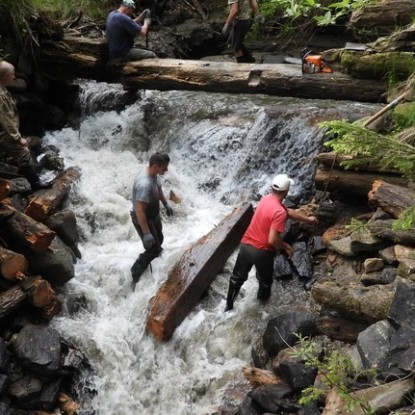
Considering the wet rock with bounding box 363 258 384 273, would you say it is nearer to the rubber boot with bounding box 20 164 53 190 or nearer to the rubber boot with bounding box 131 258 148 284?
the rubber boot with bounding box 131 258 148 284

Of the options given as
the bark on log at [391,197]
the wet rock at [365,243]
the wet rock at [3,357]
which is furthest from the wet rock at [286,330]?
the wet rock at [3,357]

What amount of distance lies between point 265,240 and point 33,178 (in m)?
3.83

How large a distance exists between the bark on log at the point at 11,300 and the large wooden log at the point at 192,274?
1.55 meters

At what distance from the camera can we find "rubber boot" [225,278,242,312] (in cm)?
646

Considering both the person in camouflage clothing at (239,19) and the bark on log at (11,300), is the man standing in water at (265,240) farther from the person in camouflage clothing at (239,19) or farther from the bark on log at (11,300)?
the person in camouflage clothing at (239,19)

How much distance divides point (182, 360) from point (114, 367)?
0.83 meters

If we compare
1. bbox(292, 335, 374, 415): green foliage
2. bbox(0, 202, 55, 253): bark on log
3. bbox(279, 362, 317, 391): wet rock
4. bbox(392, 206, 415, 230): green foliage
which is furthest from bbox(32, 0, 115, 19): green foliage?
bbox(292, 335, 374, 415): green foliage

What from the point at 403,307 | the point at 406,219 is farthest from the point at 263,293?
the point at 406,219

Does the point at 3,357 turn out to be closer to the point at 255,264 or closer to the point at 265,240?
the point at 255,264

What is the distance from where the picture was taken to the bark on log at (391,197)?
5859 mm

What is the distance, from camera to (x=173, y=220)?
8.42 meters

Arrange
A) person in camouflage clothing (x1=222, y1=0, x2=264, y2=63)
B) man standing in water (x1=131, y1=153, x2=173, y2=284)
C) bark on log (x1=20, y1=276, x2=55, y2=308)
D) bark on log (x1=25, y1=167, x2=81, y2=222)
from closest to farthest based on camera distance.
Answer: bark on log (x1=20, y1=276, x2=55, y2=308), man standing in water (x1=131, y1=153, x2=173, y2=284), bark on log (x1=25, y1=167, x2=81, y2=222), person in camouflage clothing (x1=222, y1=0, x2=264, y2=63)

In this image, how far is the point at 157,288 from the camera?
6973 mm

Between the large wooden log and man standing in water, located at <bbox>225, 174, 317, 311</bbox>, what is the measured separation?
463mm
